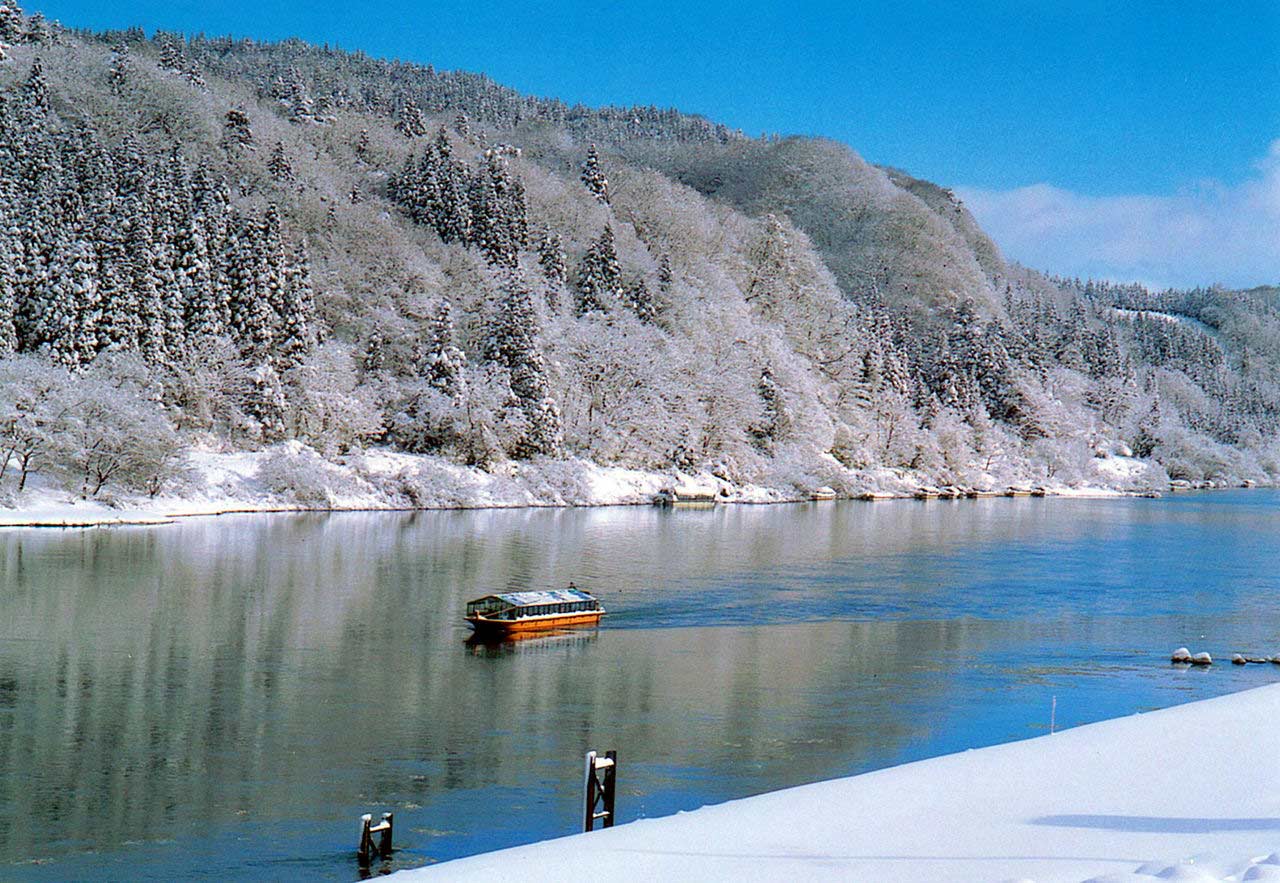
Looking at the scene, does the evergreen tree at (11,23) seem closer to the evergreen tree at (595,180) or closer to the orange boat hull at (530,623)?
the evergreen tree at (595,180)

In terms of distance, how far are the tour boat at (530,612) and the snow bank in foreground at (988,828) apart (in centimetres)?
2228

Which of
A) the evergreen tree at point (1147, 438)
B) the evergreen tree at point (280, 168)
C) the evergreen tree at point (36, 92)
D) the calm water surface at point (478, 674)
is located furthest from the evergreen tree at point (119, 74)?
the evergreen tree at point (1147, 438)

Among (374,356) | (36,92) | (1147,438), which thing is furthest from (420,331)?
(1147,438)

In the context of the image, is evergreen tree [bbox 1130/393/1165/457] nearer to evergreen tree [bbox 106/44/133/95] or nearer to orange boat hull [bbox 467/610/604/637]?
evergreen tree [bbox 106/44/133/95]

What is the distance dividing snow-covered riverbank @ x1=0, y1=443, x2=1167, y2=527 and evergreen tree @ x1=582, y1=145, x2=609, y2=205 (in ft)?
177

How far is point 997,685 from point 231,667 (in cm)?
2006

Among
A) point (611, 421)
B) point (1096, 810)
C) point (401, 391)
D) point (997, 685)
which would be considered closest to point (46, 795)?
point (1096, 810)

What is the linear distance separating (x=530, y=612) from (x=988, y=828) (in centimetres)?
2605

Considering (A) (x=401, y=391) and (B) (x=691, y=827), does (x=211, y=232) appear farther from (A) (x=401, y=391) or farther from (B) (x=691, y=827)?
(B) (x=691, y=827)

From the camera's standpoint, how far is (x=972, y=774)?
539 inches

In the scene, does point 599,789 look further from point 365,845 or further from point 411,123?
point 411,123

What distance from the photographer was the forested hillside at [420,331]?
6594 cm

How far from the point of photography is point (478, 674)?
30453mm

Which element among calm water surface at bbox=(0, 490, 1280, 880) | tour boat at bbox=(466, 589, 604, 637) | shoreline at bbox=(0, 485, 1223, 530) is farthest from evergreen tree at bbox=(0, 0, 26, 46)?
tour boat at bbox=(466, 589, 604, 637)
